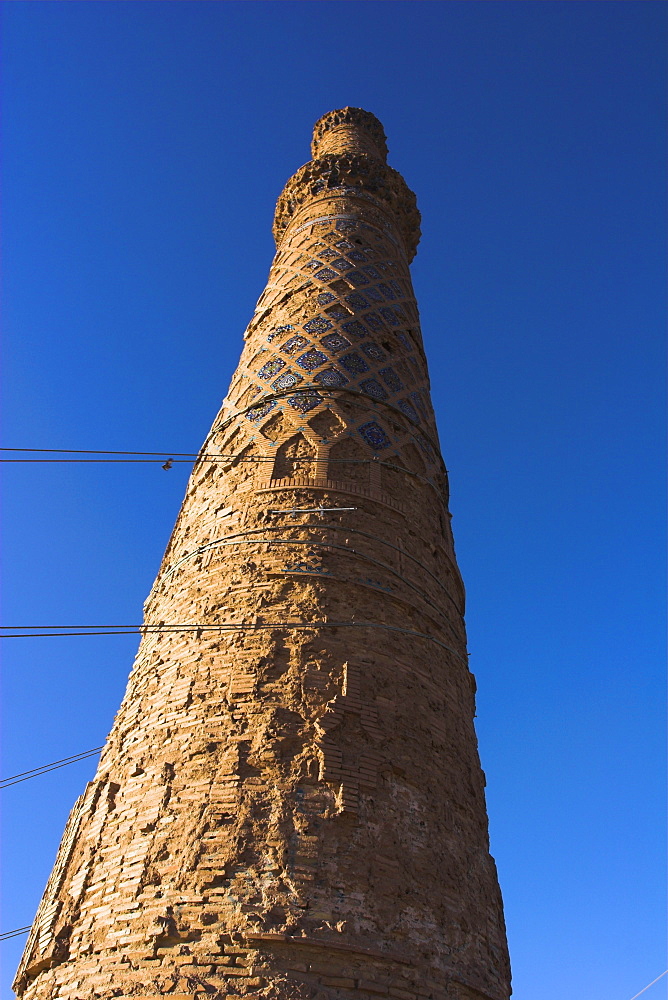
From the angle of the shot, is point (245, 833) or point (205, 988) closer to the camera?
point (205, 988)

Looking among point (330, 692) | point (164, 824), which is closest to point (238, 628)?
point (330, 692)

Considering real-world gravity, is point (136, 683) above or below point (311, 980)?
above

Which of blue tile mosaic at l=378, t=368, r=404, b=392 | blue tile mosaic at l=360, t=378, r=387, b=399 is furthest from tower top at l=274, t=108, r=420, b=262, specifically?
blue tile mosaic at l=360, t=378, r=387, b=399

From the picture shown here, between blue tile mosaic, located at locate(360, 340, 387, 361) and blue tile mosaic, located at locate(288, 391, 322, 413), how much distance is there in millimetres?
891

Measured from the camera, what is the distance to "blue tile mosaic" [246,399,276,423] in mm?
6664

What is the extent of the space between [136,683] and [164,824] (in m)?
1.40

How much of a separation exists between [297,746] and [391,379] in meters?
3.82

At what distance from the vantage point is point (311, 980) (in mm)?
3518

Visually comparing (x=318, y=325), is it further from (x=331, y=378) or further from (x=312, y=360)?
(x=331, y=378)

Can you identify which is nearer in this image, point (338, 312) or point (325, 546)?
point (325, 546)

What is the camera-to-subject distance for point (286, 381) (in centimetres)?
684

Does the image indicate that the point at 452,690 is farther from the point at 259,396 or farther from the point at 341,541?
the point at 259,396

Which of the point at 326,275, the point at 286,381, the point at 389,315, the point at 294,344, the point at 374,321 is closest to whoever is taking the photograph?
the point at 286,381

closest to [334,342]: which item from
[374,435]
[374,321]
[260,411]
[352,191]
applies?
[374,321]
